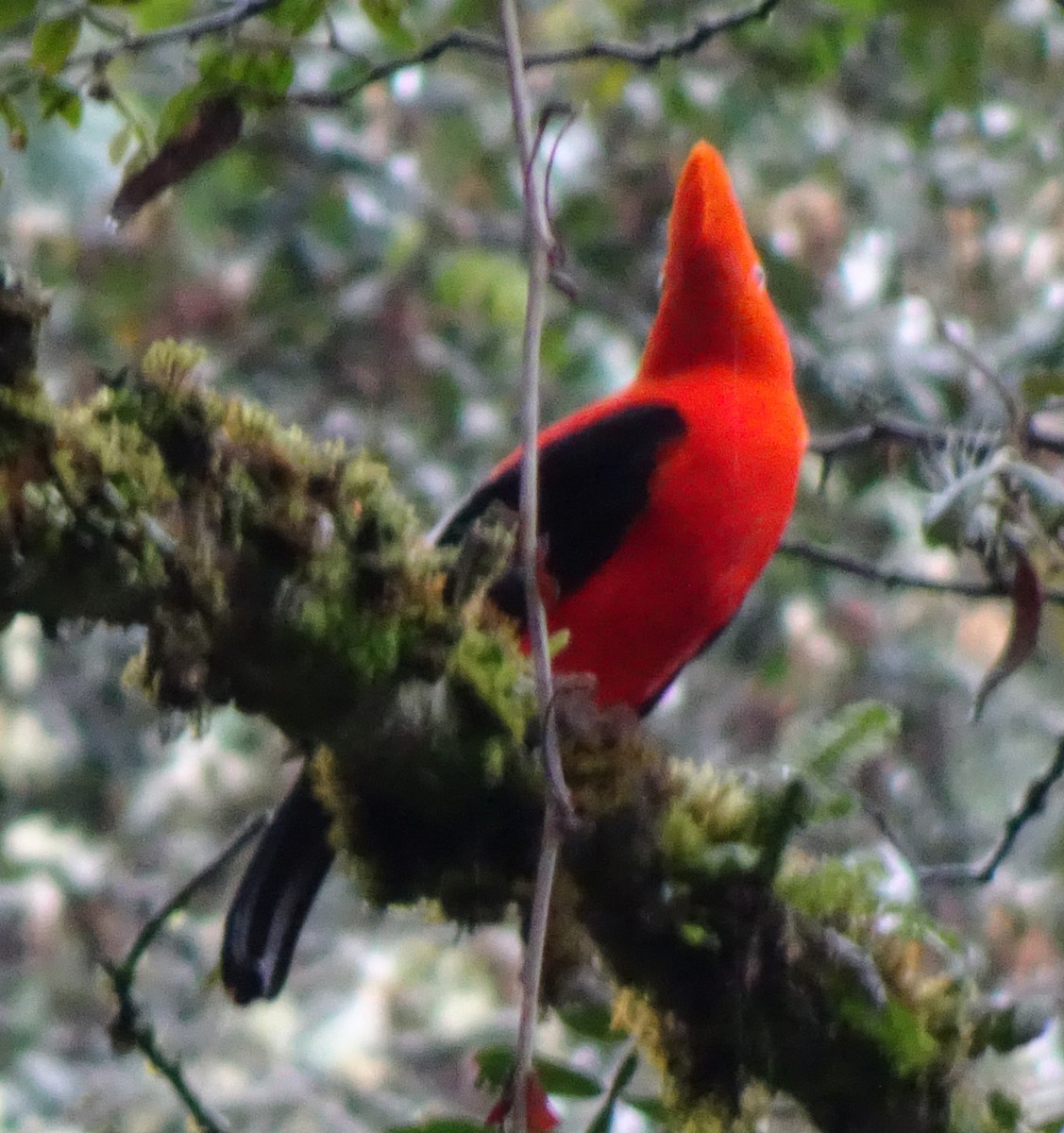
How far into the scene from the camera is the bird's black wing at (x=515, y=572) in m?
1.87

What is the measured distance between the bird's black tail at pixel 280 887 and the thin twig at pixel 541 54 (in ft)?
2.73

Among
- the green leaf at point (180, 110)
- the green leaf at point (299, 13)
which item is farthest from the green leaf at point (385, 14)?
the green leaf at point (180, 110)

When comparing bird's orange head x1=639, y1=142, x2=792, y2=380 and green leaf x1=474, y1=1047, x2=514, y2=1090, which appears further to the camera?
bird's orange head x1=639, y1=142, x2=792, y2=380

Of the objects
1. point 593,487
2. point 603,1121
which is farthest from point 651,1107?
point 593,487

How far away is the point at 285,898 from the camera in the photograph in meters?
1.93

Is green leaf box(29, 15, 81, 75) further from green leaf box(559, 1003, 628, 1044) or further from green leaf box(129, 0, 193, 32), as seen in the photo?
green leaf box(559, 1003, 628, 1044)

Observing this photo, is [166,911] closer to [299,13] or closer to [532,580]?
[532,580]

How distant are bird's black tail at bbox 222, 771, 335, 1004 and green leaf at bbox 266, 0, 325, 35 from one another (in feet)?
2.93

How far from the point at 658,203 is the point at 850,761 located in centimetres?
279

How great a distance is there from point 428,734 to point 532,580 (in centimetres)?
24

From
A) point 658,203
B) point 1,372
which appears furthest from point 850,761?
point 658,203

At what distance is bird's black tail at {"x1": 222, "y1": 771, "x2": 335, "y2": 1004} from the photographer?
1.89 m

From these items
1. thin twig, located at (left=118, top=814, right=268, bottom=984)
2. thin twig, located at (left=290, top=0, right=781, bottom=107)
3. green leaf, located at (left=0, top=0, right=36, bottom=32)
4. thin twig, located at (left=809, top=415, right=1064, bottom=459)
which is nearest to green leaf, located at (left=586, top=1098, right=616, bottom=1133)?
thin twig, located at (left=118, top=814, right=268, bottom=984)

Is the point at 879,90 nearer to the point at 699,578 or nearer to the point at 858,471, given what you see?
the point at 858,471
